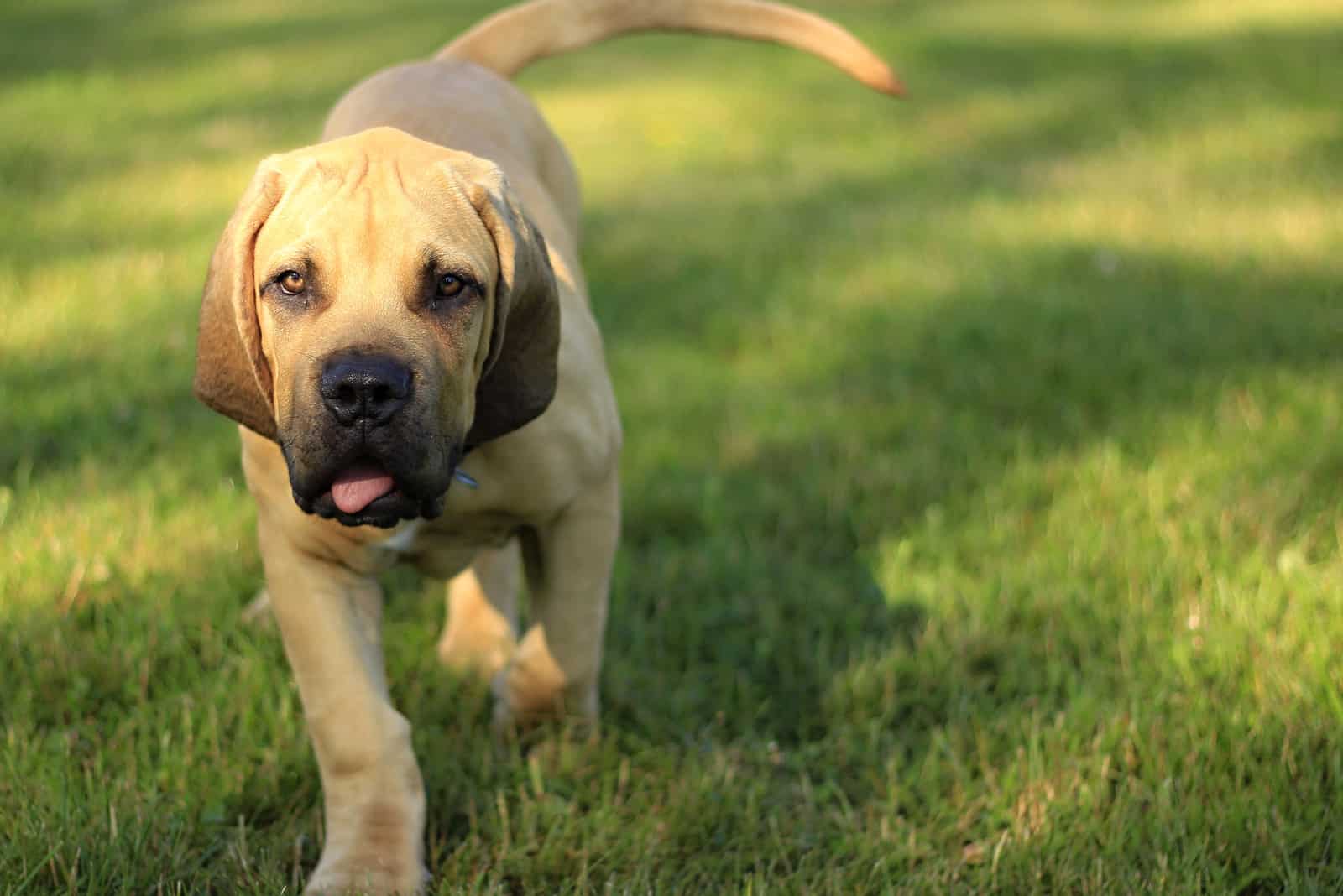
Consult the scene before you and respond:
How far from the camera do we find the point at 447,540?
316 centimetres

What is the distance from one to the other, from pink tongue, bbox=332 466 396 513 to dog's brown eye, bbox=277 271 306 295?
0.32m

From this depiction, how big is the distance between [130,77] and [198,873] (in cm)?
963

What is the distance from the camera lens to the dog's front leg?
2832 mm

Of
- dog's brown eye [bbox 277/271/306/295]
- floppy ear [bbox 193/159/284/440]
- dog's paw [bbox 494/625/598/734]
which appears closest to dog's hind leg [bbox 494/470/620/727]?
dog's paw [bbox 494/625/598/734]

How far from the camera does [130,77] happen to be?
11.2m

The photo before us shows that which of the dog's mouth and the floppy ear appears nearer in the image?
the dog's mouth

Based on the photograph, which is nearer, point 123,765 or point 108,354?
point 123,765

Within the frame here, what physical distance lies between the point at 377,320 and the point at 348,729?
823 mm

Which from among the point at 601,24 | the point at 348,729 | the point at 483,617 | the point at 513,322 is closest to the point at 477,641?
the point at 483,617

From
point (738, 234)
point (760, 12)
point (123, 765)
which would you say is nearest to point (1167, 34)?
point (738, 234)

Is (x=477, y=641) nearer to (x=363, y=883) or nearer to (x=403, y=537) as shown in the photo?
(x=403, y=537)

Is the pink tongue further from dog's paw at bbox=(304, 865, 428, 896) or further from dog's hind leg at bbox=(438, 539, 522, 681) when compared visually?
dog's hind leg at bbox=(438, 539, 522, 681)

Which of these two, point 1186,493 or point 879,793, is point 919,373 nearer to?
point 1186,493

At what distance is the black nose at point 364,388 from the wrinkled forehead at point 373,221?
186mm
